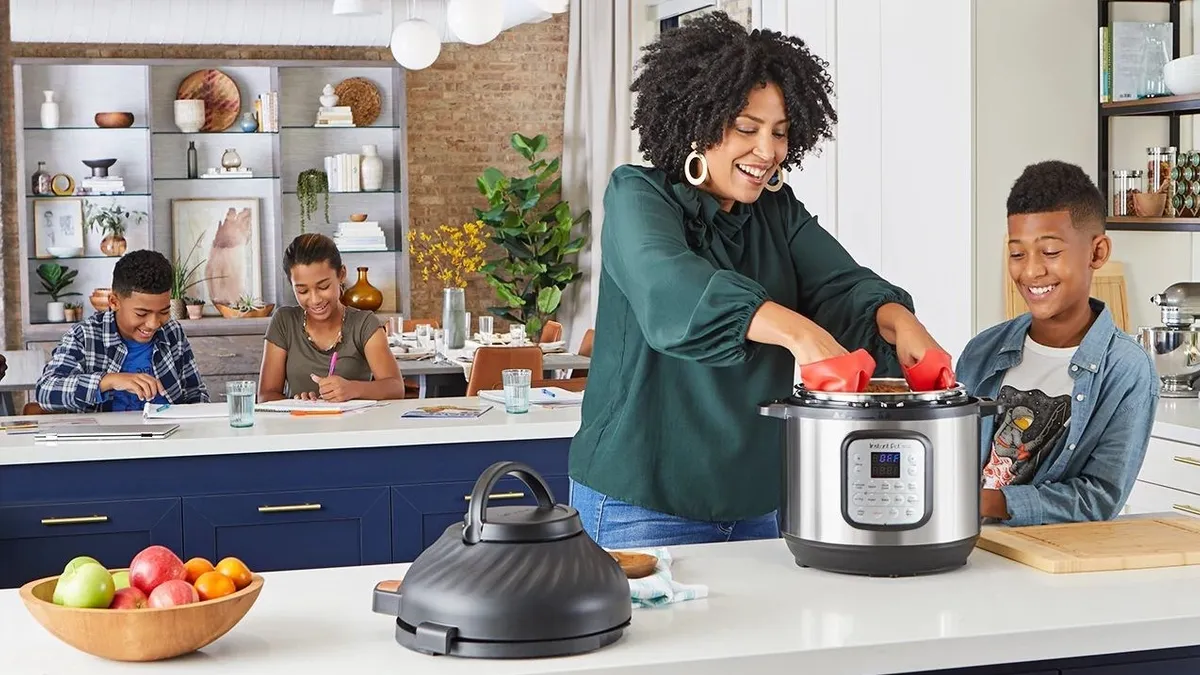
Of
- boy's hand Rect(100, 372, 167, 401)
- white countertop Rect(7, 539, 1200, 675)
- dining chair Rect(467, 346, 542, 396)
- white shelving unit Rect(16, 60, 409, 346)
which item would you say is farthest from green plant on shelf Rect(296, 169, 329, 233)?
white countertop Rect(7, 539, 1200, 675)

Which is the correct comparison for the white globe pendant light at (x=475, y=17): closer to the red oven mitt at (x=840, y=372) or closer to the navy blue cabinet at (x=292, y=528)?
the navy blue cabinet at (x=292, y=528)

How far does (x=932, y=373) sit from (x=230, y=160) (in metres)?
6.94

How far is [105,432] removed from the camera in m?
3.66

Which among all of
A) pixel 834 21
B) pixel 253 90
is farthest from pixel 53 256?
pixel 834 21

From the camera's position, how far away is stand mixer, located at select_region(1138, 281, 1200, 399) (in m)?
4.21

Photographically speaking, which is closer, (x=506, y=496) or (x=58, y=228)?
(x=506, y=496)

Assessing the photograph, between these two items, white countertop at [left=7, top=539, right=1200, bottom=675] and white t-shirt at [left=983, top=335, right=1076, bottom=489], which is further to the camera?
white t-shirt at [left=983, top=335, right=1076, bottom=489]

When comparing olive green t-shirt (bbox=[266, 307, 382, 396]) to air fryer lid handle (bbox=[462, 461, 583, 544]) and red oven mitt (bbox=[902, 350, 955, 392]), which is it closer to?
red oven mitt (bbox=[902, 350, 955, 392])

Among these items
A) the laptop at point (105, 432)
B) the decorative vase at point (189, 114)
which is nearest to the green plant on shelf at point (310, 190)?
the decorative vase at point (189, 114)

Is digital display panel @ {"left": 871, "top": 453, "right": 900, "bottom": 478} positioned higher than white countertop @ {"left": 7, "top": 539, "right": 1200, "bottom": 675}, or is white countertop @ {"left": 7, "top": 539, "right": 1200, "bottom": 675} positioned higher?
digital display panel @ {"left": 871, "top": 453, "right": 900, "bottom": 478}

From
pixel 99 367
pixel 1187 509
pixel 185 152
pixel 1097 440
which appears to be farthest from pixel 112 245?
pixel 1097 440

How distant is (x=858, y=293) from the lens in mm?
2164

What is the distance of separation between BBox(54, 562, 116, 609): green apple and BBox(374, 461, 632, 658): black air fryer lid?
0.31 meters

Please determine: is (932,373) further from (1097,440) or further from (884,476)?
(1097,440)
